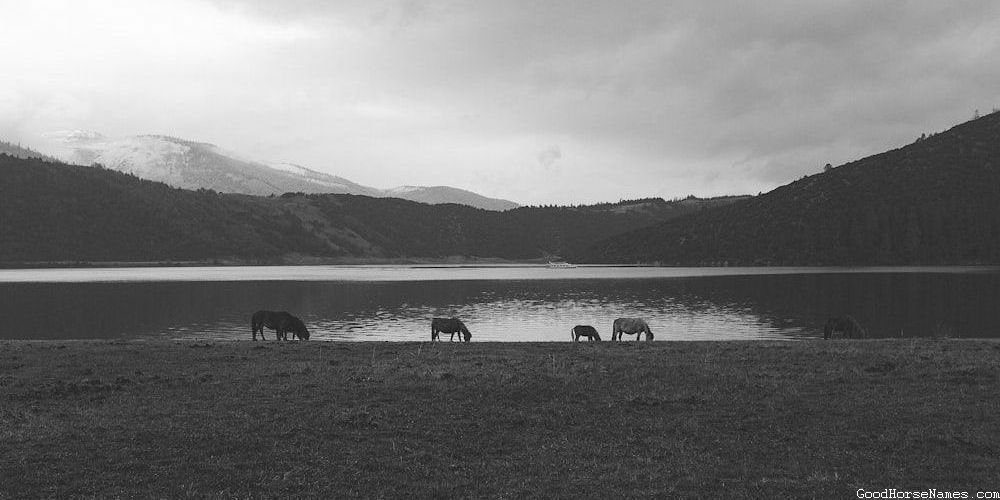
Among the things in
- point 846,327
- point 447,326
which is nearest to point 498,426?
point 447,326

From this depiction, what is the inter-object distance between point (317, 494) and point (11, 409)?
1094 cm

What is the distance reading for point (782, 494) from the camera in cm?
1201

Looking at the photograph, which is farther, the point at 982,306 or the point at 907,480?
the point at 982,306

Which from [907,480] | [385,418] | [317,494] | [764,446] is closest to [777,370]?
[764,446]

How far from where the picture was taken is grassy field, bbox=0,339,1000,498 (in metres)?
12.7

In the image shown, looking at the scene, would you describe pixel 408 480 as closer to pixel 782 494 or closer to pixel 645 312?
pixel 782 494

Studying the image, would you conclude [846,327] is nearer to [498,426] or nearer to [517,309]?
[498,426]

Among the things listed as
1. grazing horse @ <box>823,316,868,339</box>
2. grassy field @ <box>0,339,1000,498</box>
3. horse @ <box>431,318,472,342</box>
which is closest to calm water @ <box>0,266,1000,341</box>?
grazing horse @ <box>823,316,868,339</box>

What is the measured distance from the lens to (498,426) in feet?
55.1

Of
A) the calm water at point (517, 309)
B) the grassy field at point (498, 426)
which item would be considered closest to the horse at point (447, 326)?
the calm water at point (517, 309)

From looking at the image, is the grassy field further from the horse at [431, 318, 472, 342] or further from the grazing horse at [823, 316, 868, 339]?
the grazing horse at [823, 316, 868, 339]

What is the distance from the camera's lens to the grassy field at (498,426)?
12.7m

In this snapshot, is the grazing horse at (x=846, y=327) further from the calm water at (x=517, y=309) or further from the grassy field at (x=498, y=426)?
the grassy field at (x=498, y=426)

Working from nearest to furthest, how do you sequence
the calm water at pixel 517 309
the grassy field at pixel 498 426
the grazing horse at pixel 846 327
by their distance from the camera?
the grassy field at pixel 498 426
the grazing horse at pixel 846 327
the calm water at pixel 517 309
